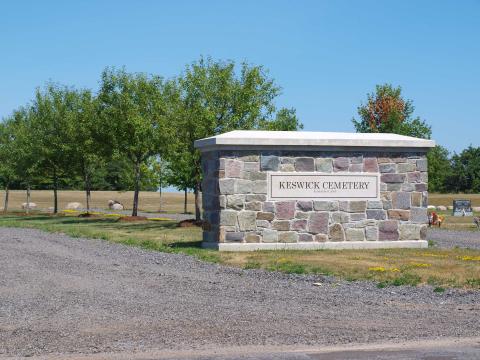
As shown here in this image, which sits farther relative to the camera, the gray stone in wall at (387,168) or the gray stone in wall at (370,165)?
the gray stone in wall at (387,168)

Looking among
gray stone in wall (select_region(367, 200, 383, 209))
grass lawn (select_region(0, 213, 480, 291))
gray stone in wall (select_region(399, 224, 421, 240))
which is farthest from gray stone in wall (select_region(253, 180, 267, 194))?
gray stone in wall (select_region(399, 224, 421, 240))

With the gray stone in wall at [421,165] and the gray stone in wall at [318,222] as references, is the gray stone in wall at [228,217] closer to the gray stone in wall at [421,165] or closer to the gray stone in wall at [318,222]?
the gray stone in wall at [318,222]

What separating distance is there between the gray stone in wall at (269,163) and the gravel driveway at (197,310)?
4.14m

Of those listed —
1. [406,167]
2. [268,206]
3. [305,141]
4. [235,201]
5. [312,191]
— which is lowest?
[268,206]

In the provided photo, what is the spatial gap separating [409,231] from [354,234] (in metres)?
1.71

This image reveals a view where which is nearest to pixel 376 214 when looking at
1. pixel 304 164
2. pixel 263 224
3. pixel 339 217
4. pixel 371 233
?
pixel 371 233

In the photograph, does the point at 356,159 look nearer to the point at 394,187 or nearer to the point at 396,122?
the point at 394,187

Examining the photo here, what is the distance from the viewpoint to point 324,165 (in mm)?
19766

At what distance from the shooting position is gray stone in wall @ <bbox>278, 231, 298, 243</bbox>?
19.5 meters

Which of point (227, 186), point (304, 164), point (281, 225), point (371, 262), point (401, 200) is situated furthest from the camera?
point (401, 200)

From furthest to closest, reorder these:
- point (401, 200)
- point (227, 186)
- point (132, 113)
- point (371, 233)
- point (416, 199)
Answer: point (132, 113) < point (416, 199) < point (401, 200) < point (371, 233) < point (227, 186)

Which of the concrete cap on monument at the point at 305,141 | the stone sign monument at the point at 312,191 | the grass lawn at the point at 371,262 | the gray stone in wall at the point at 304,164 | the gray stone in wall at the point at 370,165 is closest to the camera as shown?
the grass lawn at the point at 371,262

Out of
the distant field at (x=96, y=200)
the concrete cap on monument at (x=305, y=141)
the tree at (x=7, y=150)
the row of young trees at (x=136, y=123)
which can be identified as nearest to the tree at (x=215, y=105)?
the row of young trees at (x=136, y=123)

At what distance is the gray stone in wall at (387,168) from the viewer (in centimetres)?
2025
